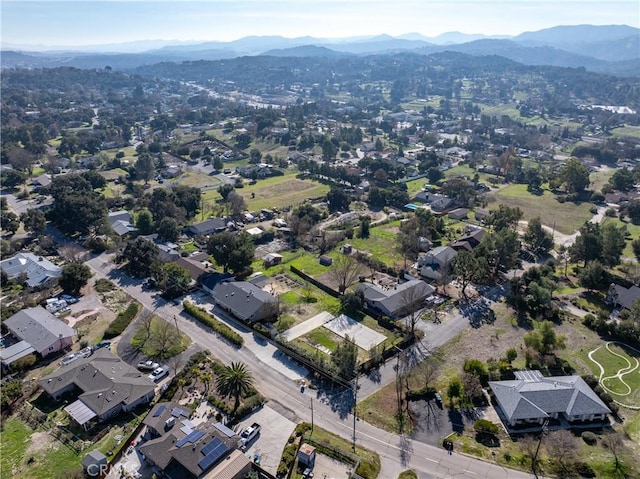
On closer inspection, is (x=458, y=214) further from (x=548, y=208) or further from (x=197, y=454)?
(x=197, y=454)

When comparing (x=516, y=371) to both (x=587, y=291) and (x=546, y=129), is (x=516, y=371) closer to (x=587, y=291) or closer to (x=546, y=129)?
(x=587, y=291)

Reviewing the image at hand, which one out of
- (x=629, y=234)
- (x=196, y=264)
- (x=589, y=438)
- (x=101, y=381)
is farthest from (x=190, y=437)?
(x=629, y=234)

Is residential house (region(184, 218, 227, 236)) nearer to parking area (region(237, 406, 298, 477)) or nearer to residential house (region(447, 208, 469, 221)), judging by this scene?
parking area (region(237, 406, 298, 477))

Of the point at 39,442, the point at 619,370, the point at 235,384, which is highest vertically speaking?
the point at 235,384

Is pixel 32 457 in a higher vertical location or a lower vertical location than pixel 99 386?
lower

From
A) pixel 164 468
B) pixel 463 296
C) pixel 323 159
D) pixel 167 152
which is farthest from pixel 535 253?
pixel 167 152

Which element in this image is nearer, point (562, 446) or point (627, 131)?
point (562, 446)

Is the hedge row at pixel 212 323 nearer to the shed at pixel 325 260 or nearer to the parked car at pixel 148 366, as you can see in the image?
the parked car at pixel 148 366
